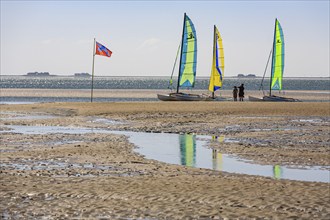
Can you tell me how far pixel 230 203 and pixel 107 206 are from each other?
8.81 feet

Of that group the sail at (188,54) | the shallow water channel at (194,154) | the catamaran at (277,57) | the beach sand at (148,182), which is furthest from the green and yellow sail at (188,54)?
the shallow water channel at (194,154)

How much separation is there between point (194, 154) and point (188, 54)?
138ft

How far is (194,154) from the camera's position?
2327 centimetres

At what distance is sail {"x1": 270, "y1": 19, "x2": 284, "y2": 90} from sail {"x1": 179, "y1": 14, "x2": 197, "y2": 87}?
9.71 m

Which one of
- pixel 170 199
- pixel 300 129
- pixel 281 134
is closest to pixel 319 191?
pixel 170 199

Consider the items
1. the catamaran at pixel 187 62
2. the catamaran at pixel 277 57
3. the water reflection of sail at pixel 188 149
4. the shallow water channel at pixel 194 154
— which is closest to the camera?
the shallow water channel at pixel 194 154

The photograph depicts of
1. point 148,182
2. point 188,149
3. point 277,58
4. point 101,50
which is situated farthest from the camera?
point 277,58

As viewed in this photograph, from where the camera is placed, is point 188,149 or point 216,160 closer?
point 216,160

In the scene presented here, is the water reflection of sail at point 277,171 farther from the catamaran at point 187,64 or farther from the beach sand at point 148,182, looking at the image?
the catamaran at point 187,64

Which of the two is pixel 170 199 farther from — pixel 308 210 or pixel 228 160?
pixel 228 160

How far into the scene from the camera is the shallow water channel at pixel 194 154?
741 inches

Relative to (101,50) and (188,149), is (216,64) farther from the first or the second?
(188,149)

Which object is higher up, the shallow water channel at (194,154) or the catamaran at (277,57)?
the catamaran at (277,57)

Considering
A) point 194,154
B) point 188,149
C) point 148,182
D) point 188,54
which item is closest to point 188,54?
point 188,54
